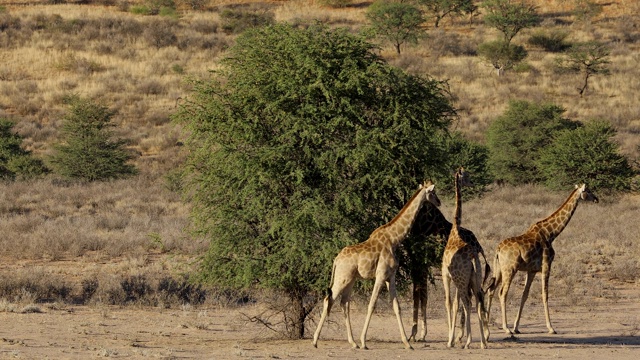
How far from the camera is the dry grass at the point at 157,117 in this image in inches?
785

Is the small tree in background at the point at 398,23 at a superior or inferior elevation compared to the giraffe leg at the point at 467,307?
superior

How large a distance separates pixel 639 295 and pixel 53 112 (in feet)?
111

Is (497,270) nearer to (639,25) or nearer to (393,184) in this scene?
(393,184)

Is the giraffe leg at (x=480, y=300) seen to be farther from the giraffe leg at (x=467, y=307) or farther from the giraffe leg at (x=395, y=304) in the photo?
the giraffe leg at (x=395, y=304)

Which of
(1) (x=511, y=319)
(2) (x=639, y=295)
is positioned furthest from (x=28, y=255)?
(2) (x=639, y=295)

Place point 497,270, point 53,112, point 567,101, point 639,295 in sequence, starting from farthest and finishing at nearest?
point 567,101 < point 53,112 < point 639,295 < point 497,270

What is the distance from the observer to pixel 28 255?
20.7 meters

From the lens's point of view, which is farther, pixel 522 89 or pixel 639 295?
pixel 522 89

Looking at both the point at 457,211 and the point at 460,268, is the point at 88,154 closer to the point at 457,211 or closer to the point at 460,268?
the point at 457,211

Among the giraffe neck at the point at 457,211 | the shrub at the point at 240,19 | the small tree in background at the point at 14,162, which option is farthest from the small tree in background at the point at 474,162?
the shrub at the point at 240,19

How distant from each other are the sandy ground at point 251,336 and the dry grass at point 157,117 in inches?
39.5

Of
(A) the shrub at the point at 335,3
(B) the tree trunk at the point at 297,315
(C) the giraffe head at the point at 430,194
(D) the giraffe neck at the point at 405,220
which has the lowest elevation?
Answer: (B) the tree trunk at the point at 297,315

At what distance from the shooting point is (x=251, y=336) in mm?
14477

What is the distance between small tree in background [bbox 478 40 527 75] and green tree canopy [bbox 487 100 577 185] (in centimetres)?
1523
